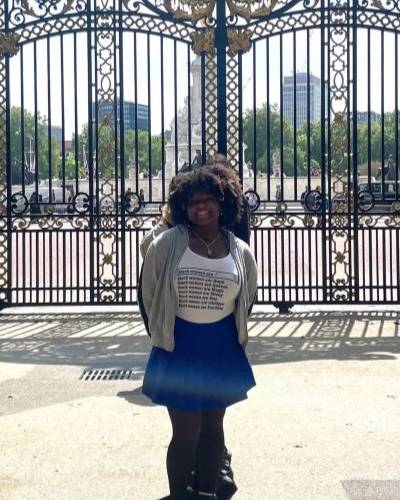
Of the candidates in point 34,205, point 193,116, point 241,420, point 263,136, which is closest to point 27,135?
point 263,136

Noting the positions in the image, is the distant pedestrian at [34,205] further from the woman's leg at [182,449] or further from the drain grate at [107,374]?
the woman's leg at [182,449]

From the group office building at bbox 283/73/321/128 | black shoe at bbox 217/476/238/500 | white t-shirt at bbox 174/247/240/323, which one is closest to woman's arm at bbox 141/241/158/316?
white t-shirt at bbox 174/247/240/323

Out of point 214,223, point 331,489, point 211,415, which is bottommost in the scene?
point 331,489

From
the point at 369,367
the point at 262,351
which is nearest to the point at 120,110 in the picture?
the point at 262,351

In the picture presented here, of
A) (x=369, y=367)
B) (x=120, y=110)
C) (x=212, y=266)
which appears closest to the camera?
(x=212, y=266)

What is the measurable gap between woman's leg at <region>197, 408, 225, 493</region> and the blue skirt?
8 centimetres

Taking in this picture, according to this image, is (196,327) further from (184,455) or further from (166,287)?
(184,455)

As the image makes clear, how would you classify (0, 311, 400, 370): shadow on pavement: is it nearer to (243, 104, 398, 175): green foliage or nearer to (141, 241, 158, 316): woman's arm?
(243, 104, 398, 175): green foliage

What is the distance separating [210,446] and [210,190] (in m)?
1.16

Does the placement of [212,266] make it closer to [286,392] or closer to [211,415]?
[211,415]

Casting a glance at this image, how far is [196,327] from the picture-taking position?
3.54 m

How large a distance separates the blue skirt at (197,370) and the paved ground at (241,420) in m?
0.63

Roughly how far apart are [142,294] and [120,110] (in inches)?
224

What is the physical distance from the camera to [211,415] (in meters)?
3.63
